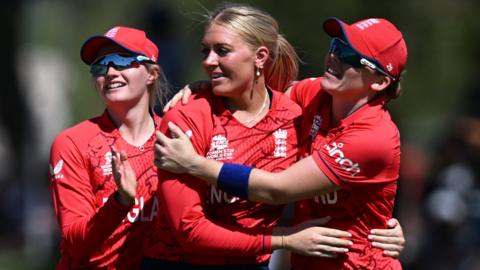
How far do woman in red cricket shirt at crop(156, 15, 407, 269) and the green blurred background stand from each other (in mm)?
4617

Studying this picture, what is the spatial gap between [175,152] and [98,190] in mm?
622

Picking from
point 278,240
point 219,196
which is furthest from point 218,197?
point 278,240

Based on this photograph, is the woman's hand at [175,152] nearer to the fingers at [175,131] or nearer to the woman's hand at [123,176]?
the fingers at [175,131]

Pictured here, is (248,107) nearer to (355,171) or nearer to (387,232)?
(355,171)

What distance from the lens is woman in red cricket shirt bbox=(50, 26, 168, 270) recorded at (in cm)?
503

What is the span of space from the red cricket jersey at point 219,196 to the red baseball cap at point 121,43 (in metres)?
0.40

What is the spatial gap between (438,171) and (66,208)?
540 centimetres

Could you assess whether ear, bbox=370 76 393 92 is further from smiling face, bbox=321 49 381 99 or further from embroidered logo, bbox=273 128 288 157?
embroidered logo, bbox=273 128 288 157

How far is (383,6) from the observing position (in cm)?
1332

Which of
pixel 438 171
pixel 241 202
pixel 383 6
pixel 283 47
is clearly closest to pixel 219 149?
pixel 241 202

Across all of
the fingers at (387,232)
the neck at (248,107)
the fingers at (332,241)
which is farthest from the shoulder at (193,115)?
the fingers at (387,232)

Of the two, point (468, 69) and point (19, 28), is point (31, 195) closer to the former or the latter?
point (19, 28)

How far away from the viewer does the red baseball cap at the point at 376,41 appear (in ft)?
15.6

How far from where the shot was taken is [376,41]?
15.8ft
